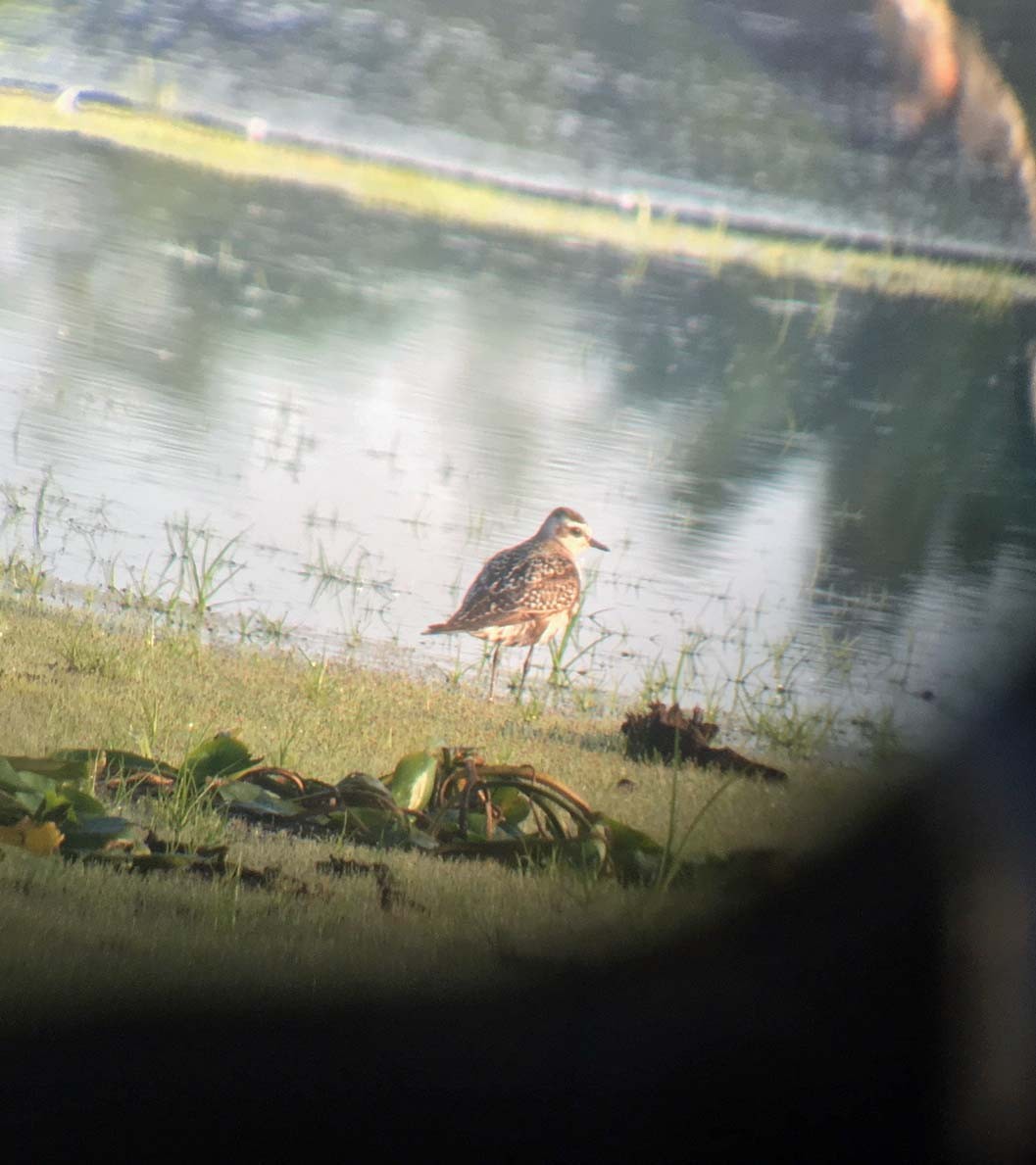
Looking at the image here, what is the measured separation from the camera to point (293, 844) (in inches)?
48.7

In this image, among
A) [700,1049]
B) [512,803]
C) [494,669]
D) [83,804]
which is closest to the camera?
[700,1049]

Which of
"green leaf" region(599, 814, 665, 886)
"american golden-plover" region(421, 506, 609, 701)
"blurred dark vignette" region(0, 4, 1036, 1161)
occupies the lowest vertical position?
"blurred dark vignette" region(0, 4, 1036, 1161)

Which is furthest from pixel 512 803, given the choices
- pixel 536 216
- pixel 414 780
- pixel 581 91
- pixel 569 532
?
pixel 581 91

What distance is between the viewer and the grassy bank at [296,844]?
1.04 metres

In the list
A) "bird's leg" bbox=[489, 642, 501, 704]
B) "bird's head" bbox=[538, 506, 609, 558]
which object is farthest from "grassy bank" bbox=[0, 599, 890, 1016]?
"bird's head" bbox=[538, 506, 609, 558]

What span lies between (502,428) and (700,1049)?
733mm

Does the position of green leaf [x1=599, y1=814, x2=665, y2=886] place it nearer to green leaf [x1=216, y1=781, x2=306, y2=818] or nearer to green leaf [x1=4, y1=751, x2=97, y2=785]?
green leaf [x1=216, y1=781, x2=306, y2=818]

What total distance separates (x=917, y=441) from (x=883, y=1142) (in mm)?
761

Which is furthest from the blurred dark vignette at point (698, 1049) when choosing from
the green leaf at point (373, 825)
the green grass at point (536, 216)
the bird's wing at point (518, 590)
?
the green grass at point (536, 216)

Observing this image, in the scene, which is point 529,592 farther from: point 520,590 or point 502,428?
point 502,428

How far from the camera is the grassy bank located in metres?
1.04

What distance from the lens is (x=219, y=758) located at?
129cm

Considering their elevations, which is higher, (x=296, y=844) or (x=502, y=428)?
(x=502, y=428)

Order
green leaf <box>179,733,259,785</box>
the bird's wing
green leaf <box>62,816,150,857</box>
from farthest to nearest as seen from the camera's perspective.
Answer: the bird's wing
green leaf <box>179,733,259,785</box>
green leaf <box>62,816,150,857</box>
